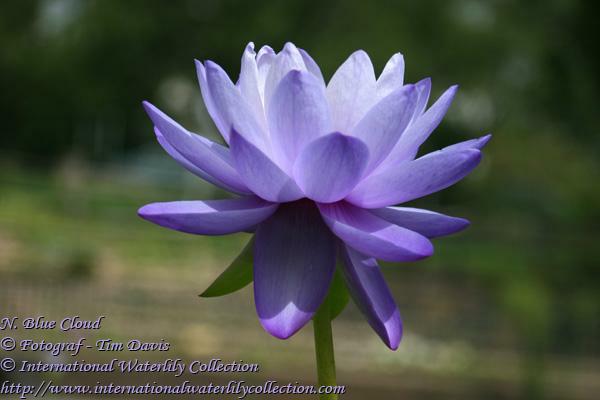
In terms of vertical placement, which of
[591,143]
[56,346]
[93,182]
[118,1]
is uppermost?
[56,346]

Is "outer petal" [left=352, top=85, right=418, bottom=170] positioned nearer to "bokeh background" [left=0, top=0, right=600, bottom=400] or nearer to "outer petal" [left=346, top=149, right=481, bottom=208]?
"outer petal" [left=346, top=149, right=481, bottom=208]

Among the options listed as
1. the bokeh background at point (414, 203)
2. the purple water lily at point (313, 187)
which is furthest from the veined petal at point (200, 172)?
the bokeh background at point (414, 203)

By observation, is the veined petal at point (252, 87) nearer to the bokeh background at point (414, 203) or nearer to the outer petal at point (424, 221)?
the outer petal at point (424, 221)

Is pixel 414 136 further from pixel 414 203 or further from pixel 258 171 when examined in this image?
pixel 414 203

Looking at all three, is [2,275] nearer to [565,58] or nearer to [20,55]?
[565,58]

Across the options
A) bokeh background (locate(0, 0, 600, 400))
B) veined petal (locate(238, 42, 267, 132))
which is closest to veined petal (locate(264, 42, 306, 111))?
veined petal (locate(238, 42, 267, 132))

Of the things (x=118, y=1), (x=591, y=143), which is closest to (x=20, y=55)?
(x=118, y=1)
